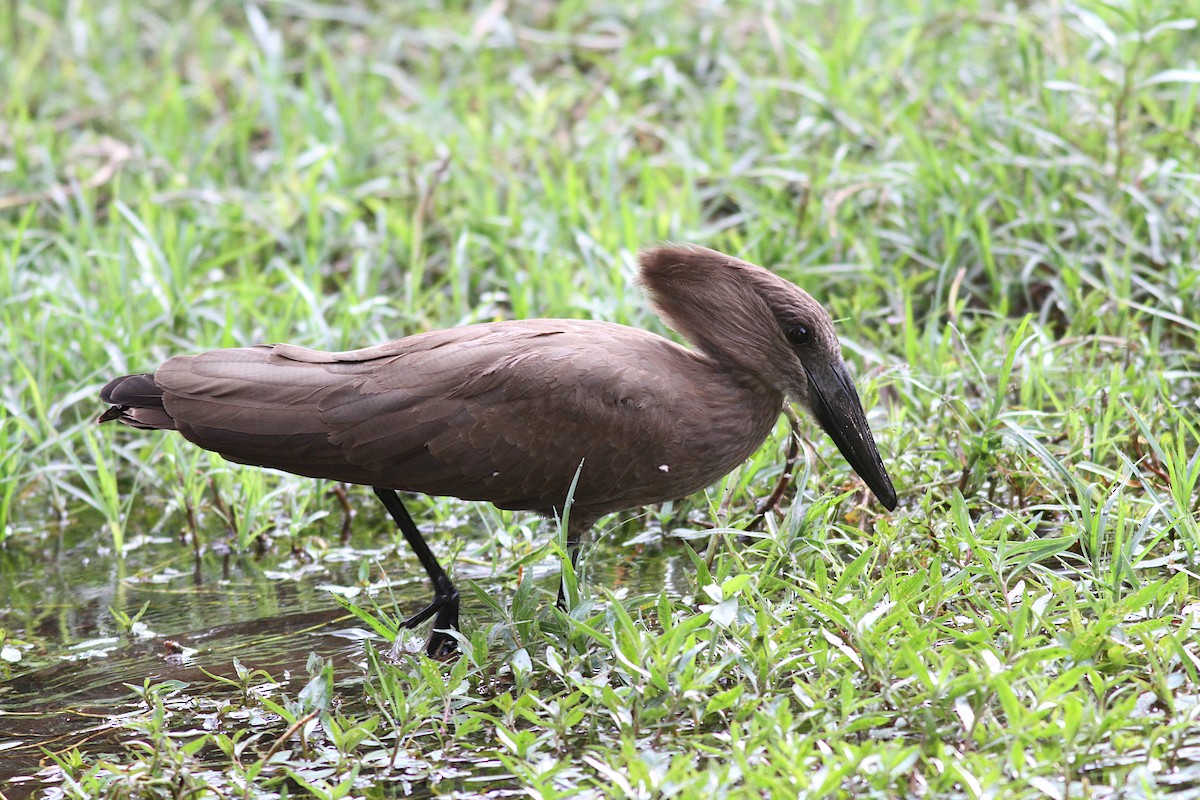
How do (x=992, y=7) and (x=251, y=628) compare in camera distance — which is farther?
(x=992, y=7)

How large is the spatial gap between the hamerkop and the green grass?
0.29 m

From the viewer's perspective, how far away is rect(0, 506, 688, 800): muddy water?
3.77 metres

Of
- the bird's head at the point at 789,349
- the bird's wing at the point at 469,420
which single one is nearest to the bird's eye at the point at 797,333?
the bird's head at the point at 789,349

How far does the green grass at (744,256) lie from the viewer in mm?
3248

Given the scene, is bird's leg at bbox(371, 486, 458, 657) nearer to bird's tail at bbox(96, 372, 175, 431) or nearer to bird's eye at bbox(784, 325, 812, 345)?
bird's tail at bbox(96, 372, 175, 431)

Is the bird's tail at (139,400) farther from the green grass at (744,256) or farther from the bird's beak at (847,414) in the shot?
the bird's beak at (847,414)

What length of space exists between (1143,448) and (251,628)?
2730 millimetres

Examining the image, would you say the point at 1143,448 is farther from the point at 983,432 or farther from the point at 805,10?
the point at 805,10

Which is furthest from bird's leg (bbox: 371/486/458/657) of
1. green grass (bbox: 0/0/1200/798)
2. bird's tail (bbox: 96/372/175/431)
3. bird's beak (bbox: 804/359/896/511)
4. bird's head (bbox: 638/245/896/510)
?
bird's beak (bbox: 804/359/896/511)

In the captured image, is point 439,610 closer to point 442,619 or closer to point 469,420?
point 442,619

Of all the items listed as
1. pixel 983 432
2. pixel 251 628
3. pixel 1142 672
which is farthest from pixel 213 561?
pixel 1142 672

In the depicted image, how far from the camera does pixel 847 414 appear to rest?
13.6ft

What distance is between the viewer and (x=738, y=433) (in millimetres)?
4027

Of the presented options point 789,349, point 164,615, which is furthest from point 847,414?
point 164,615
